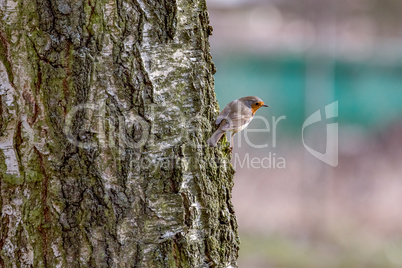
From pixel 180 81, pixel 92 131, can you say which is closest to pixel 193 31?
pixel 180 81

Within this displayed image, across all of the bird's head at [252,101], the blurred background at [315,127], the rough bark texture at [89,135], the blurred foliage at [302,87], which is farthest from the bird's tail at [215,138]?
the blurred foliage at [302,87]

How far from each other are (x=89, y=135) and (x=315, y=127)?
217 inches

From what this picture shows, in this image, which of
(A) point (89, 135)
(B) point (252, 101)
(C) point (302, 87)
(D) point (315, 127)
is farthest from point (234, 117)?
(C) point (302, 87)

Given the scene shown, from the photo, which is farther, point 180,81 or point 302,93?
point 302,93

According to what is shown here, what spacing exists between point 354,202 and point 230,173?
18.5 feet

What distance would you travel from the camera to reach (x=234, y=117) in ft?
9.15

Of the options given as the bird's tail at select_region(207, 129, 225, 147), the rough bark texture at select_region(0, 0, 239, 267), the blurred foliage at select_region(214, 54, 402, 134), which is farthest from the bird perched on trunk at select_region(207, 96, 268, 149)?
the blurred foliage at select_region(214, 54, 402, 134)

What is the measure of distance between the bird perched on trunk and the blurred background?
118 inches

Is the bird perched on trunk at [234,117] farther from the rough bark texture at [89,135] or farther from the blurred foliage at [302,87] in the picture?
the blurred foliage at [302,87]

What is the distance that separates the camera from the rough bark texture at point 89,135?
1.74 meters

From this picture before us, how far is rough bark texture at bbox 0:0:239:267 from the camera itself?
1738mm

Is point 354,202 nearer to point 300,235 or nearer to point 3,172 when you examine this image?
point 300,235

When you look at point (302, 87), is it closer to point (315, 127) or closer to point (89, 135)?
point (315, 127)

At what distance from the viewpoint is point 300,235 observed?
21.5 ft
